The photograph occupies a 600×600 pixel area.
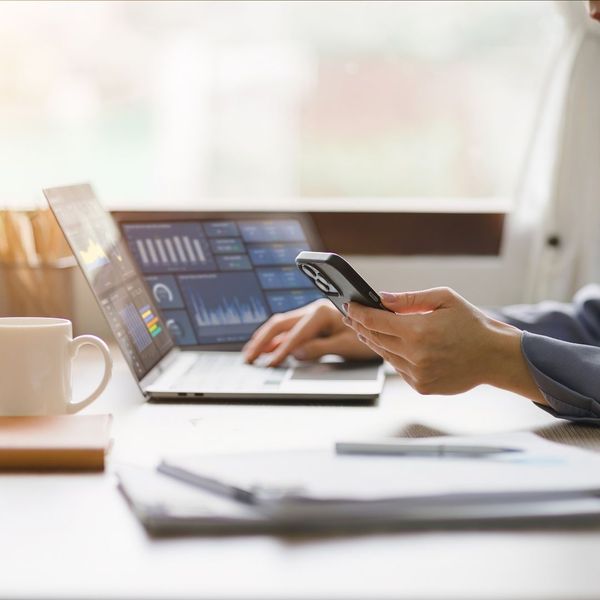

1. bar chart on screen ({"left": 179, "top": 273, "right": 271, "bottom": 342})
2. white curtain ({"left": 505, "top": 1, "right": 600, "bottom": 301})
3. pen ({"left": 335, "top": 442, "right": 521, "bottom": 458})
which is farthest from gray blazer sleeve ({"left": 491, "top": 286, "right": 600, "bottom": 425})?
white curtain ({"left": 505, "top": 1, "right": 600, "bottom": 301})

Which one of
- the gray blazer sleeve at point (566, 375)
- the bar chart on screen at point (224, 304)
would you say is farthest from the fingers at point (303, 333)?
the gray blazer sleeve at point (566, 375)

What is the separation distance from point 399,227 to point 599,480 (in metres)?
1.17

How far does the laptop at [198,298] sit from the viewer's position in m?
1.12

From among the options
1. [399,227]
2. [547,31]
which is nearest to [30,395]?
[399,227]

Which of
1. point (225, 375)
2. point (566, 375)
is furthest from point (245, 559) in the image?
point (225, 375)

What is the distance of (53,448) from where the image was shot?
2.61 feet

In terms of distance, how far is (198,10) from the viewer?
192 cm

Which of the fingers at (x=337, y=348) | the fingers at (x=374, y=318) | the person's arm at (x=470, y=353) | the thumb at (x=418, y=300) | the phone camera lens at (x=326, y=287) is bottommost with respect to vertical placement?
the fingers at (x=337, y=348)

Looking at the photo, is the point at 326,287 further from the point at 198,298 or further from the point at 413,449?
the point at 198,298

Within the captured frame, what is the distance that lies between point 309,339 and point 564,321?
356 millimetres

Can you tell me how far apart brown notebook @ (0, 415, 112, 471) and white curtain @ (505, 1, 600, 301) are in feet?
3.70

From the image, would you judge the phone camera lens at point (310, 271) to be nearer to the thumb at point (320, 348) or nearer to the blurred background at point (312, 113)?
the thumb at point (320, 348)

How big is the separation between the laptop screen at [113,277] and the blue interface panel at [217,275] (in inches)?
2.9

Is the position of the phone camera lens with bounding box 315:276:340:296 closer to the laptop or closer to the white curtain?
the laptop
